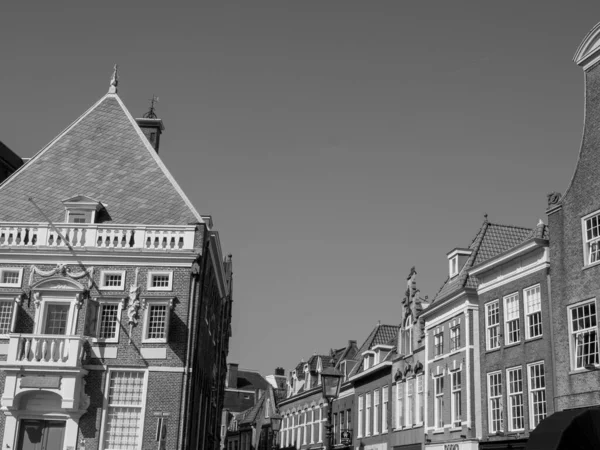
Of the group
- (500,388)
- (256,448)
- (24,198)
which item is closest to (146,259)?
(24,198)

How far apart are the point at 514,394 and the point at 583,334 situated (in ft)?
16.7

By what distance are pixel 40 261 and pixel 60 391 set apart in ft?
18.4

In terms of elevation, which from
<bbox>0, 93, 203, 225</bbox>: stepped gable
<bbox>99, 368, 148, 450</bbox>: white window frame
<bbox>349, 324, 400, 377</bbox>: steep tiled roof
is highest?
<bbox>0, 93, 203, 225</bbox>: stepped gable

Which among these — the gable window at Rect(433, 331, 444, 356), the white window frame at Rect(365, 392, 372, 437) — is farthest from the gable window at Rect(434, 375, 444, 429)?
the white window frame at Rect(365, 392, 372, 437)

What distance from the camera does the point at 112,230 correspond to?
109 ft

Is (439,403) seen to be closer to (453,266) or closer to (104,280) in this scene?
(453,266)

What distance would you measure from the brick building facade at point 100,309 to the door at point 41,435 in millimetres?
39

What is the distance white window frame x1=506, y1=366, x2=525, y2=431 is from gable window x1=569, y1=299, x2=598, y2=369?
3.63m

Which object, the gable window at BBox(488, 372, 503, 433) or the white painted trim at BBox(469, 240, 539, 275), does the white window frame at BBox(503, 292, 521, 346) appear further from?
the gable window at BBox(488, 372, 503, 433)

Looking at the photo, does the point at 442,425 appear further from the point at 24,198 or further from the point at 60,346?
the point at 24,198

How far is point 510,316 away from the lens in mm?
31047

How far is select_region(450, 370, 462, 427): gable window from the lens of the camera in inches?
1373

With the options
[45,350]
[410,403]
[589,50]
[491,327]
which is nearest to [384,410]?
[410,403]

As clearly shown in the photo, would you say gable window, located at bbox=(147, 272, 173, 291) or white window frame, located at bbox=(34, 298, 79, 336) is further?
gable window, located at bbox=(147, 272, 173, 291)
